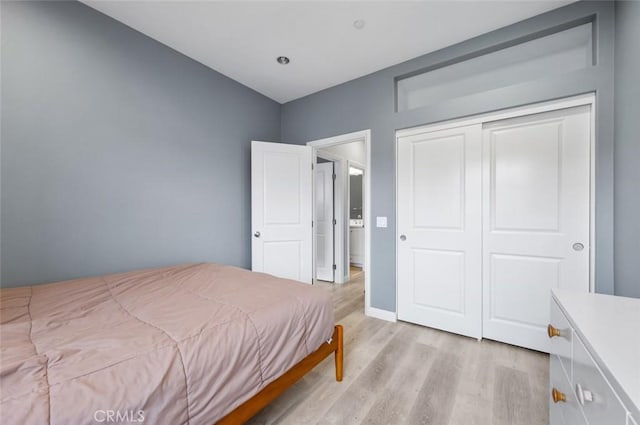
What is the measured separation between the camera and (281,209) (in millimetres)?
3039

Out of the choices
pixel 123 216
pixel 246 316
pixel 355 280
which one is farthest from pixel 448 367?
pixel 123 216

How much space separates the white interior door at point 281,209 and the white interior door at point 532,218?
191cm

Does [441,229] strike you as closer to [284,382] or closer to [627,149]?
[627,149]

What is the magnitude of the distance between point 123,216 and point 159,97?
43.5 inches

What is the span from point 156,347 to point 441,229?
92.2 inches

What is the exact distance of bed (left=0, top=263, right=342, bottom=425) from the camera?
693 mm

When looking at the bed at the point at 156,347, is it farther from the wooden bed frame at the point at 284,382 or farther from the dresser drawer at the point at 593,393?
the dresser drawer at the point at 593,393

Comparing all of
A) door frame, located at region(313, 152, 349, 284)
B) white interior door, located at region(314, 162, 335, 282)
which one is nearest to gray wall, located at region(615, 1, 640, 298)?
door frame, located at region(313, 152, 349, 284)

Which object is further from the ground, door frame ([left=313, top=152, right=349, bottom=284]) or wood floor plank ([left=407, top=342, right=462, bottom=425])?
door frame ([left=313, top=152, right=349, bottom=284])

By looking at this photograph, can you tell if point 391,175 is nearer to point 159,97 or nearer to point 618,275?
point 618,275

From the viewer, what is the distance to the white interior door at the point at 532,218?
187 centimetres

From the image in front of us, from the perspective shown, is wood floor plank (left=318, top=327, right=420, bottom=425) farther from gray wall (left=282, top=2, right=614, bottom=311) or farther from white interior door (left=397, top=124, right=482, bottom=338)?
gray wall (left=282, top=2, right=614, bottom=311)

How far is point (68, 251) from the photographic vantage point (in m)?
1.77

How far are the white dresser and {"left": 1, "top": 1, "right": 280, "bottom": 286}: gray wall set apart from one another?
2.69 m
